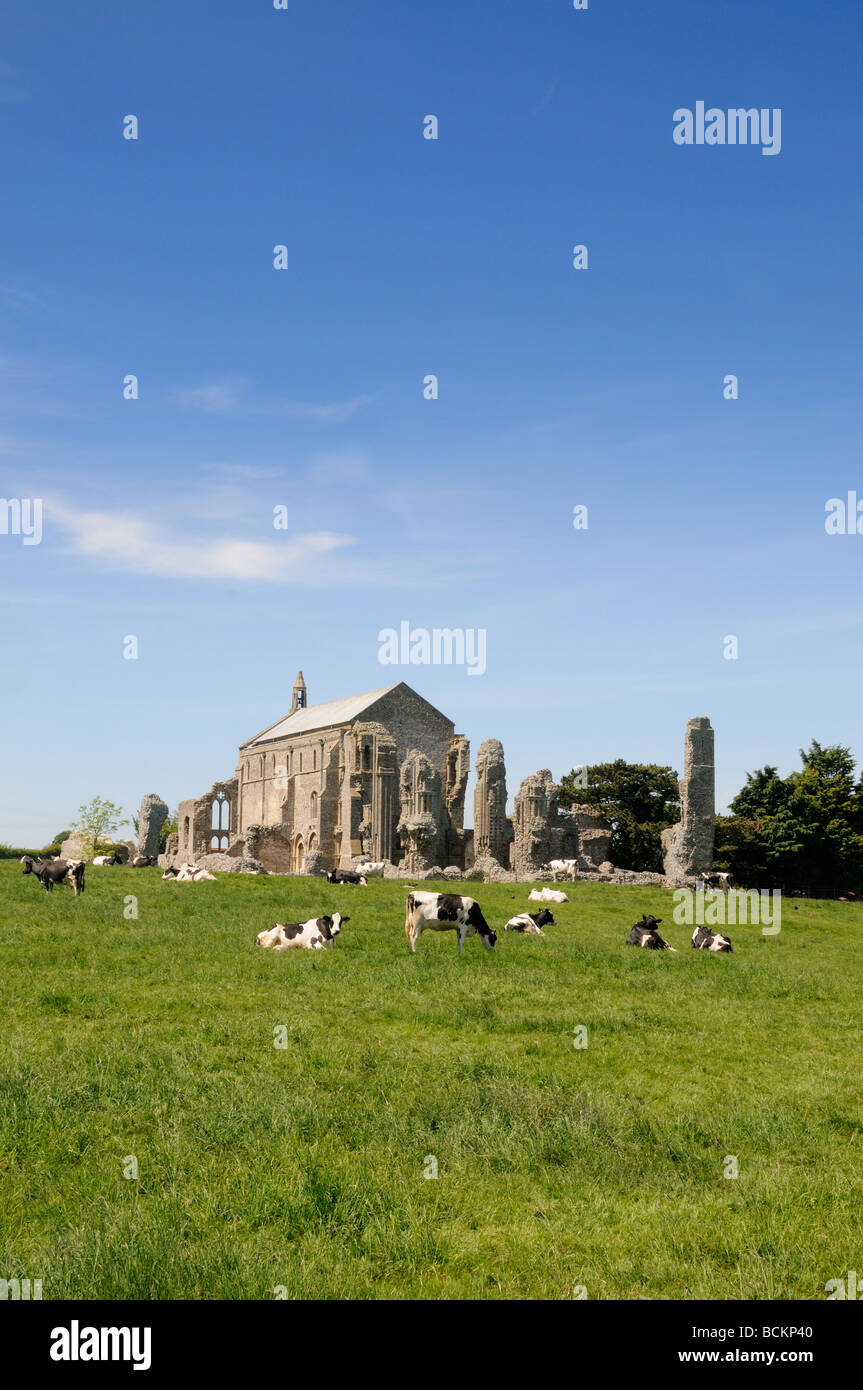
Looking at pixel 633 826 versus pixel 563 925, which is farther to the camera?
pixel 633 826

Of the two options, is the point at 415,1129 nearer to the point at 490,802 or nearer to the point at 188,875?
the point at 188,875

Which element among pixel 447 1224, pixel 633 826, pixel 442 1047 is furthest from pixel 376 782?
pixel 447 1224

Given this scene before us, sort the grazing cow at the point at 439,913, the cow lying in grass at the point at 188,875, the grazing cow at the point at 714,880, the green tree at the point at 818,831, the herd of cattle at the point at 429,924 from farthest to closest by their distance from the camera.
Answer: the green tree at the point at 818,831 → the grazing cow at the point at 714,880 → the cow lying in grass at the point at 188,875 → the grazing cow at the point at 439,913 → the herd of cattle at the point at 429,924

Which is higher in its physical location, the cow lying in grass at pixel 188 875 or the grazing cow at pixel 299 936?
the cow lying in grass at pixel 188 875

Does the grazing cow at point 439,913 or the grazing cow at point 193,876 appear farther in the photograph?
the grazing cow at point 193,876

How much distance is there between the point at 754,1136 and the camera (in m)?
9.02

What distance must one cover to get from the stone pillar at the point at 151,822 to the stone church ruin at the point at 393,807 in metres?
6.55

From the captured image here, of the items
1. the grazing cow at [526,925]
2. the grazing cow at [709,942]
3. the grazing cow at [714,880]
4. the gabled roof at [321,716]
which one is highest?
the gabled roof at [321,716]

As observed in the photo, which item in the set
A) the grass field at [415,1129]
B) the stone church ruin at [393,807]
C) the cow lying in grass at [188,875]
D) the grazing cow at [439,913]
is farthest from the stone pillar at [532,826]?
the grass field at [415,1129]

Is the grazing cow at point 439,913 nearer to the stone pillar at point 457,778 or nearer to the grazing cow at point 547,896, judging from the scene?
the grazing cow at point 547,896

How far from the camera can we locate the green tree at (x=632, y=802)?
76500 mm

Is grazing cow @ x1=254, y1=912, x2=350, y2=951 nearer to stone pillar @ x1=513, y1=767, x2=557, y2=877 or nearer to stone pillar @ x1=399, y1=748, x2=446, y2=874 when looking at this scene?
stone pillar @ x1=399, y1=748, x2=446, y2=874
